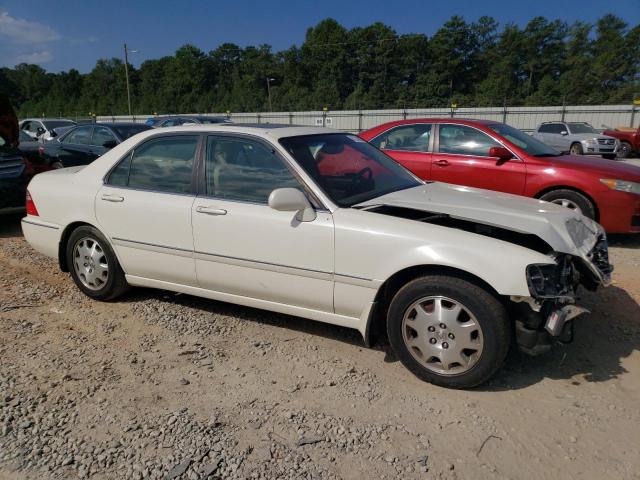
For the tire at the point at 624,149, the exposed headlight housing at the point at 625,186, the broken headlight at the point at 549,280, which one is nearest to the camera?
the broken headlight at the point at 549,280

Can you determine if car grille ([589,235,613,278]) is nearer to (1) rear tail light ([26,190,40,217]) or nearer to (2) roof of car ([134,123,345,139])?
(2) roof of car ([134,123,345,139])

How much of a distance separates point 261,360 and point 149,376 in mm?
752

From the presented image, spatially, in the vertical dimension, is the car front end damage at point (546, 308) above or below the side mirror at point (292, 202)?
below

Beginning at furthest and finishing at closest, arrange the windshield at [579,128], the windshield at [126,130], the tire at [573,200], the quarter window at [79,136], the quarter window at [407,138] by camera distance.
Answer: the windshield at [579,128], the quarter window at [79,136], the windshield at [126,130], the quarter window at [407,138], the tire at [573,200]

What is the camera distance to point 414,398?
10.1ft

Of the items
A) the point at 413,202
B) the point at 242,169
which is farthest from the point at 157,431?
the point at 413,202

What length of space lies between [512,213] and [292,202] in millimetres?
1505

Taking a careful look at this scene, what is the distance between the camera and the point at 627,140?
2062 cm

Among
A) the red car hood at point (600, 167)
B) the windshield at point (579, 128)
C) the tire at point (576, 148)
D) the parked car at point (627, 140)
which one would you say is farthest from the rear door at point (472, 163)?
the parked car at point (627, 140)

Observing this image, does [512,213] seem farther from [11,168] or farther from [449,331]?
[11,168]

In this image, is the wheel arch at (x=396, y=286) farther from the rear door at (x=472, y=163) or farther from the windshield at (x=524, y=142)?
the windshield at (x=524, y=142)

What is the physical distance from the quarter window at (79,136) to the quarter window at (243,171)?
7914mm

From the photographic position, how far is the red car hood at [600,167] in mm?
6086

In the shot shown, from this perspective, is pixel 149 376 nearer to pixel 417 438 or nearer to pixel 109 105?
pixel 417 438
